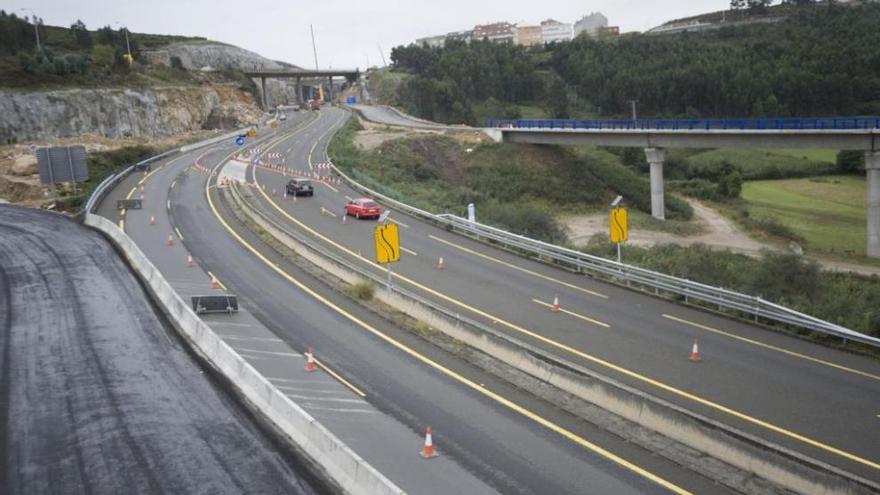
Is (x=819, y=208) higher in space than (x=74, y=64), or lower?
lower

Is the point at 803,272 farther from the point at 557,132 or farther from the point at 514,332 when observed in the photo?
the point at 557,132

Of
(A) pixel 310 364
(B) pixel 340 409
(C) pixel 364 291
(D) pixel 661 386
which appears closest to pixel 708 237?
(C) pixel 364 291

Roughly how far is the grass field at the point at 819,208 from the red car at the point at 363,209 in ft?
99.7

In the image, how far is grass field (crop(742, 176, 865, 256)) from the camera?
5456 cm

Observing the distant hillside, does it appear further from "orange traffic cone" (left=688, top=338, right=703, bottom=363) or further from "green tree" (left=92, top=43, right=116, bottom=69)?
"orange traffic cone" (left=688, top=338, right=703, bottom=363)

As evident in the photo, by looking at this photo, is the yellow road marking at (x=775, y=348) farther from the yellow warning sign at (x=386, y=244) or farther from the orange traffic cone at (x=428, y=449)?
the orange traffic cone at (x=428, y=449)

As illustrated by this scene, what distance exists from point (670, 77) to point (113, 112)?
88.1 m

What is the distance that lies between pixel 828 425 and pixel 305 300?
680 inches

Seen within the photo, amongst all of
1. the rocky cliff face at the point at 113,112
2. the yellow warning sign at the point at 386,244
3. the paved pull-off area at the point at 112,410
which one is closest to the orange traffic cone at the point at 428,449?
the paved pull-off area at the point at 112,410

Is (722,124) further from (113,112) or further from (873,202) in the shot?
(113,112)

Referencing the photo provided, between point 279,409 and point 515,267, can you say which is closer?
point 279,409

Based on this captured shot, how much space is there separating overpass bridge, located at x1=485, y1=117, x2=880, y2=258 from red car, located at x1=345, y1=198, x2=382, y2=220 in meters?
28.9

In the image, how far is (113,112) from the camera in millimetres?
82688

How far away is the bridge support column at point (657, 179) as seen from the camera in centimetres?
6250
